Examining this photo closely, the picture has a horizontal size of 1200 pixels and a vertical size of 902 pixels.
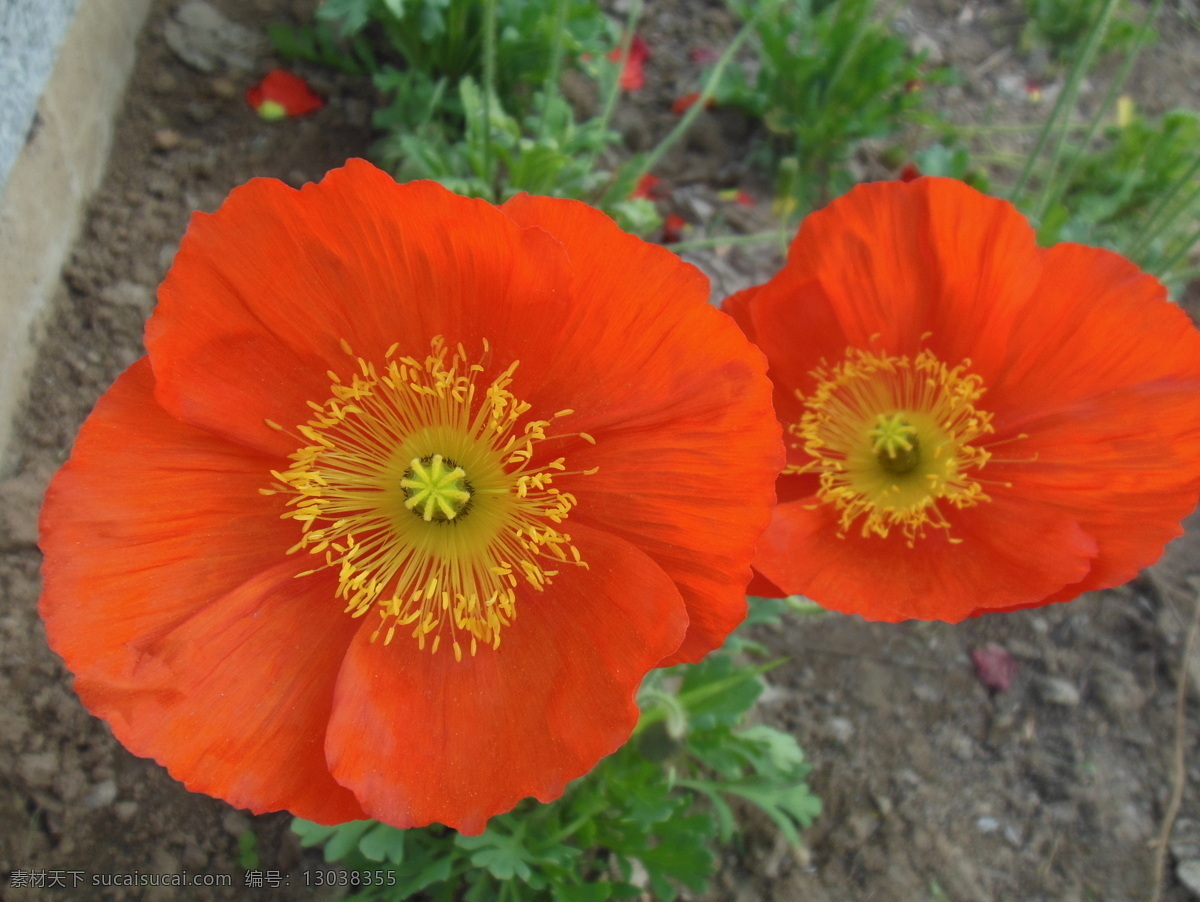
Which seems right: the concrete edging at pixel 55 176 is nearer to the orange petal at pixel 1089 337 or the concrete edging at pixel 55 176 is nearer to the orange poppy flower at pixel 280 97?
the orange poppy flower at pixel 280 97

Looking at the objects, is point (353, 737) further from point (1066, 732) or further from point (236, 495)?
point (1066, 732)

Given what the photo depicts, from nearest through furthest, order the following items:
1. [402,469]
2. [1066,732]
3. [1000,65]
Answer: [402,469] → [1066,732] → [1000,65]

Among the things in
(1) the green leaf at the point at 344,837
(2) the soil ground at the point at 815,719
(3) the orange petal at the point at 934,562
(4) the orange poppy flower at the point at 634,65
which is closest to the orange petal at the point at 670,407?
(3) the orange petal at the point at 934,562

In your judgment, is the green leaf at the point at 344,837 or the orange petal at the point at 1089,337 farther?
the green leaf at the point at 344,837

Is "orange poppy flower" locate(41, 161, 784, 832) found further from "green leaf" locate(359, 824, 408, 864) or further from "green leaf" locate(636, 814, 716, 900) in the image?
"green leaf" locate(636, 814, 716, 900)

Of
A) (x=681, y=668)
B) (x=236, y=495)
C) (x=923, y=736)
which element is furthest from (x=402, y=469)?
(x=923, y=736)
